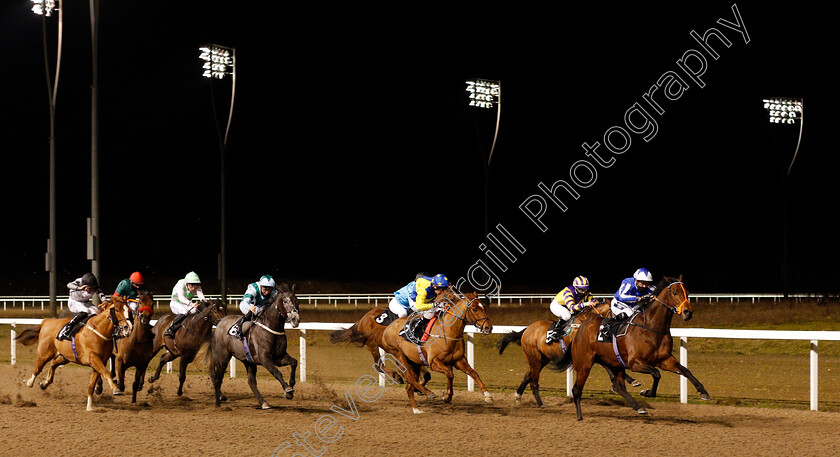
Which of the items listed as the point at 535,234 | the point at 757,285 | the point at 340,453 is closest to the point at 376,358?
the point at 340,453

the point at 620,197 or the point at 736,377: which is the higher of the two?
the point at 620,197

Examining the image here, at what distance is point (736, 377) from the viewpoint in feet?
41.7

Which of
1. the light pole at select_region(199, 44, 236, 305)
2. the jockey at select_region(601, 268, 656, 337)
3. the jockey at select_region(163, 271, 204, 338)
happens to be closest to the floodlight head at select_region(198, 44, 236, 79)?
the light pole at select_region(199, 44, 236, 305)

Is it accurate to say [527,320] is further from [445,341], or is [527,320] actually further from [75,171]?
[75,171]

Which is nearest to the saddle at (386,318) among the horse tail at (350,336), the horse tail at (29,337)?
the horse tail at (350,336)

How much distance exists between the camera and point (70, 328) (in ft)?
33.2

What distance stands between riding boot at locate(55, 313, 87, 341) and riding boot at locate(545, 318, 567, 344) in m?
5.24

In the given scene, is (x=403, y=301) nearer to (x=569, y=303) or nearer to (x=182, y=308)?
(x=569, y=303)

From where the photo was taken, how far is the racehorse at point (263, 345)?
9641 mm

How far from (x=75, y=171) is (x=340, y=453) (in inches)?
2155

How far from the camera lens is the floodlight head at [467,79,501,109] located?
26.8m


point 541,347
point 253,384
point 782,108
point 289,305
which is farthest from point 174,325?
point 782,108

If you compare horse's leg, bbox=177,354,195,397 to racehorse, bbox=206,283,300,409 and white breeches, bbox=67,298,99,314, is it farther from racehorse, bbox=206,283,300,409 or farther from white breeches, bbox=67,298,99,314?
white breeches, bbox=67,298,99,314

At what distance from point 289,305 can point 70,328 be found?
8.58ft
